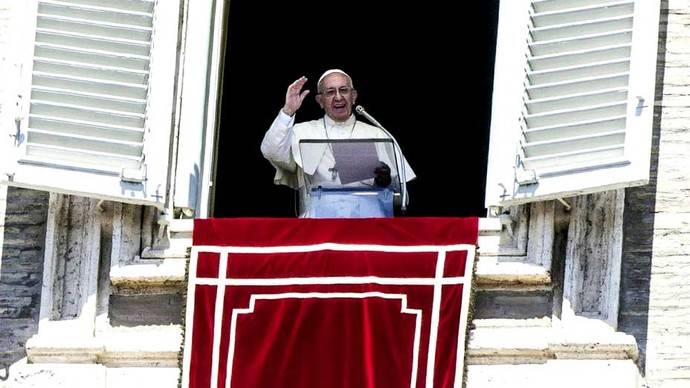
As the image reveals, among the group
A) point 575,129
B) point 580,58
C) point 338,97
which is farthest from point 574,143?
point 338,97

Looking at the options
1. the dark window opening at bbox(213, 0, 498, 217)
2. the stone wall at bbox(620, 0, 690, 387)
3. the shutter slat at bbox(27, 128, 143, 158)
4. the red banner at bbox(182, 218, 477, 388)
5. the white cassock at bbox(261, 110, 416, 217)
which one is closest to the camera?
the red banner at bbox(182, 218, 477, 388)

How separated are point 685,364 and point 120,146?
2106 mm

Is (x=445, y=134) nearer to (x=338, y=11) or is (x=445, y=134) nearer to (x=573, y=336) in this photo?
(x=338, y=11)

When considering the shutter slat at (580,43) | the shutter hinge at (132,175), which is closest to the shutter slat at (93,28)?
the shutter hinge at (132,175)

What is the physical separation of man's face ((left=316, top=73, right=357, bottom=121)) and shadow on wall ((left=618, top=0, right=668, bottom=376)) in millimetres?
1629

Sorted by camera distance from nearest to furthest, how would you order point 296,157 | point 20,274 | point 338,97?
point 20,274, point 296,157, point 338,97

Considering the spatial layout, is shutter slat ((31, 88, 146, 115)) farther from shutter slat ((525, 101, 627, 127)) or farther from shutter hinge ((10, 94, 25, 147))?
shutter slat ((525, 101, 627, 127))

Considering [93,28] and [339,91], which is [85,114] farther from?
[339,91]

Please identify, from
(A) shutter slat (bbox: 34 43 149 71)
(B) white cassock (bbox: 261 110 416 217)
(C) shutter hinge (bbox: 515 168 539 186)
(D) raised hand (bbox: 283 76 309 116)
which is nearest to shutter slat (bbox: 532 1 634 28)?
(C) shutter hinge (bbox: 515 168 539 186)

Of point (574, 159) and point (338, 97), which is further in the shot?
point (338, 97)

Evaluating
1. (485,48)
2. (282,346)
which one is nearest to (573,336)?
(282,346)

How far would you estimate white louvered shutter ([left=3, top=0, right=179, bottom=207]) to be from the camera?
394 inches

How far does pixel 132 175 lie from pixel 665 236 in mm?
1899

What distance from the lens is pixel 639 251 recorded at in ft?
33.6
